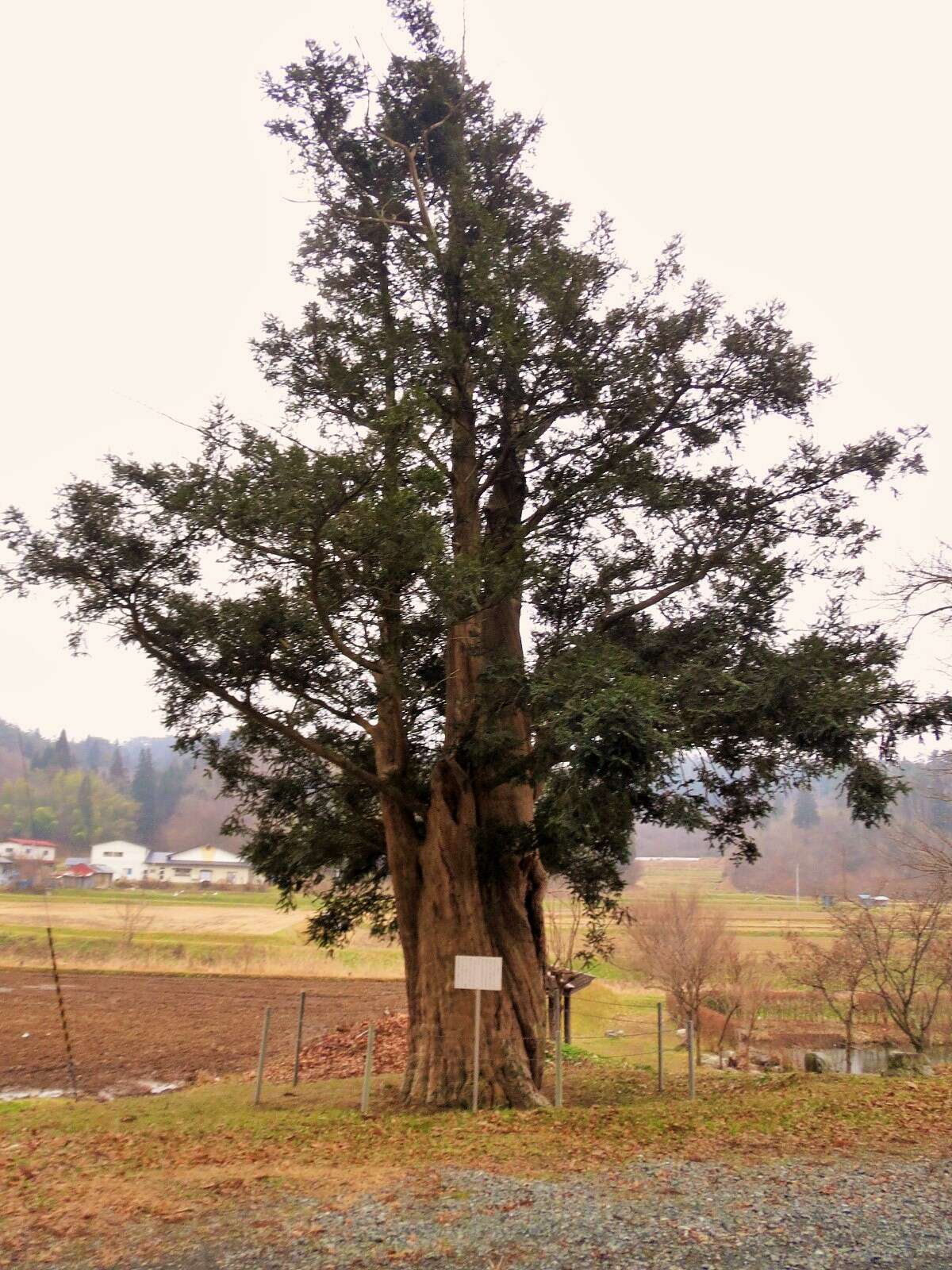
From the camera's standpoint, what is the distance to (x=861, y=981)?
2438 cm

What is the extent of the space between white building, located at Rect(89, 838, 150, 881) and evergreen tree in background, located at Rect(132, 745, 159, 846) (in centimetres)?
30

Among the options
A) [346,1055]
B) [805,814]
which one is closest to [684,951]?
[346,1055]

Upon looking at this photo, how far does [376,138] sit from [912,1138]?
50.0ft

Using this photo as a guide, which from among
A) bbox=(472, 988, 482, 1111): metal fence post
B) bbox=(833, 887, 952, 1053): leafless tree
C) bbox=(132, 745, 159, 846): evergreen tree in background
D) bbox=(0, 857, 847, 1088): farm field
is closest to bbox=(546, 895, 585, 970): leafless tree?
bbox=(0, 857, 847, 1088): farm field

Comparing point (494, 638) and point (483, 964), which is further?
point (494, 638)

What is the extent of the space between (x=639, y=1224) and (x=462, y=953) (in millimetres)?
6342

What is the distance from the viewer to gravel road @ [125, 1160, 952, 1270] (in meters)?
6.20

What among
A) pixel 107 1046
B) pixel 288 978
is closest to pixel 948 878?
pixel 107 1046

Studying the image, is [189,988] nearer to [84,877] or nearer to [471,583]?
[84,877]

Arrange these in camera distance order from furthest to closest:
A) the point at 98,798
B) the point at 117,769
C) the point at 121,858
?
the point at 117,769 → the point at 121,858 → the point at 98,798

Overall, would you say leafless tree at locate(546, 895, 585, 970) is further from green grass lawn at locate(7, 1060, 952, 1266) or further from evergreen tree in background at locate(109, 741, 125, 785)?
evergreen tree in background at locate(109, 741, 125, 785)

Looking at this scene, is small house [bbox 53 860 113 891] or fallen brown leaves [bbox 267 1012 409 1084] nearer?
fallen brown leaves [bbox 267 1012 409 1084]

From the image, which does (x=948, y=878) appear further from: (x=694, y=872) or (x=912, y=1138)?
(x=694, y=872)

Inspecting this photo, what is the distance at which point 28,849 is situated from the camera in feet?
59.0
